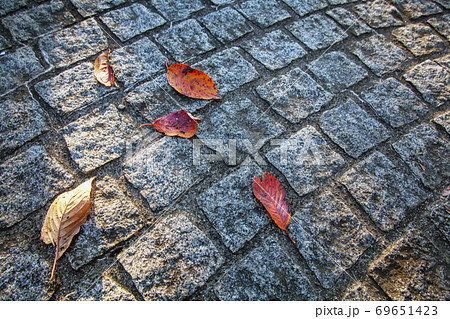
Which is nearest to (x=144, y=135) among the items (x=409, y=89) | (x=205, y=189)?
(x=205, y=189)

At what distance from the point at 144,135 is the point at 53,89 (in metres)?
0.71

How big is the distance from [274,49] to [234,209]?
137cm

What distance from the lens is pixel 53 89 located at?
6.41 feet

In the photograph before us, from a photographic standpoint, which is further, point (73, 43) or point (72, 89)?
point (73, 43)

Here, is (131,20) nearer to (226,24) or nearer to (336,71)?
(226,24)

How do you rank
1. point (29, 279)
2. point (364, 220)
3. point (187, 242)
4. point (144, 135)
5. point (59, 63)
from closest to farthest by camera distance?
point (29, 279)
point (187, 242)
point (364, 220)
point (144, 135)
point (59, 63)

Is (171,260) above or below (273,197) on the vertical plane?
below

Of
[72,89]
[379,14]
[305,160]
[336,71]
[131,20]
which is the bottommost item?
[305,160]

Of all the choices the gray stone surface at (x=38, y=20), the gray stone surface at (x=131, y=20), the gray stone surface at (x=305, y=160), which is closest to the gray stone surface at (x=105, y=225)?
the gray stone surface at (x=305, y=160)

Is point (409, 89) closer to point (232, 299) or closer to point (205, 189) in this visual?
point (205, 189)

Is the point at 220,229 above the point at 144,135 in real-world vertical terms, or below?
below

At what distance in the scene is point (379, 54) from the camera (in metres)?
2.38

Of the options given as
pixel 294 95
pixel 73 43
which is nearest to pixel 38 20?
pixel 73 43

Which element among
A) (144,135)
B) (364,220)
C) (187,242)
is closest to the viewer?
(187,242)
